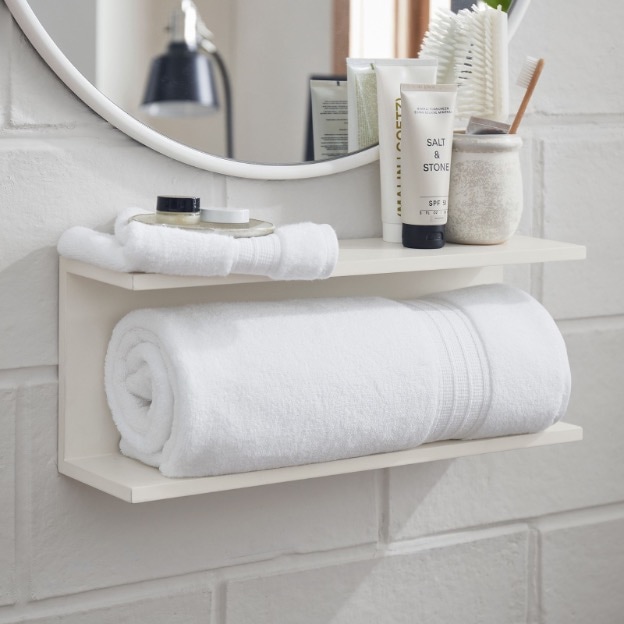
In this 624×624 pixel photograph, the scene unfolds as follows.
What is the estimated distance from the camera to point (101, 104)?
2.52 feet

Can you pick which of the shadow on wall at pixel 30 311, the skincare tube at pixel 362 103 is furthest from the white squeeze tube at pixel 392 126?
the shadow on wall at pixel 30 311

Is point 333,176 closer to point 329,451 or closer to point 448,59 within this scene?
point 448,59

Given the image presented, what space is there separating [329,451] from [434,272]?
0.75ft

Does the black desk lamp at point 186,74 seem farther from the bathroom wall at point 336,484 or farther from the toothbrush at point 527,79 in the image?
the toothbrush at point 527,79

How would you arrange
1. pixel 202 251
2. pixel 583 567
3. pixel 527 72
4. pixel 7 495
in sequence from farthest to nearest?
pixel 583 567 → pixel 527 72 → pixel 7 495 → pixel 202 251

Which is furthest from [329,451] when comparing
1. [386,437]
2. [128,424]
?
[128,424]

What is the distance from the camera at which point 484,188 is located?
0.85 metres

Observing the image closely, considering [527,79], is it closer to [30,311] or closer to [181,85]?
[181,85]

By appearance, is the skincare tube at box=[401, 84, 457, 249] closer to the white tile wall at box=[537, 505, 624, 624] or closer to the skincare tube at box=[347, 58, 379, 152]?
the skincare tube at box=[347, 58, 379, 152]

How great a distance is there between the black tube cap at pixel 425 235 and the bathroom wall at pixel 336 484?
8 centimetres

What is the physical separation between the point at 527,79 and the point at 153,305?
36cm

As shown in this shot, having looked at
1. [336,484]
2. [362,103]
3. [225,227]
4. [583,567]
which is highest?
[362,103]

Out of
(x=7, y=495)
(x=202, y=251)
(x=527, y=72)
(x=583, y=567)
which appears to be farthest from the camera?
(x=583, y=567)

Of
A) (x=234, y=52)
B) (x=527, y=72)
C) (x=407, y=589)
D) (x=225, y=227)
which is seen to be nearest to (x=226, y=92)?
(x=234, y=52)
